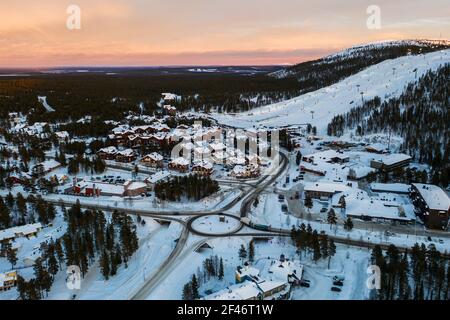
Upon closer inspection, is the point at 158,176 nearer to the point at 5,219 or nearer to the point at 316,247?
the point at 5,219

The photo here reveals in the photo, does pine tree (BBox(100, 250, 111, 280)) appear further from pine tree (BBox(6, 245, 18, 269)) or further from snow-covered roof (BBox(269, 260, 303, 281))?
snow-covered roof (BBox(269, 260, 303, 281))

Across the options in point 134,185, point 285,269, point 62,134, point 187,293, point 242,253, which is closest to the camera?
point 187,293

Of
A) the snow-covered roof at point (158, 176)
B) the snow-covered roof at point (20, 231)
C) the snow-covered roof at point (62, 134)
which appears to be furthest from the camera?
the snow-covered roof at point (62, 134)

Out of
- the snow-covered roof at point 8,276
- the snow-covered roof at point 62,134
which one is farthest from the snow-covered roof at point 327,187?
the snow-covered roof at point 62,134

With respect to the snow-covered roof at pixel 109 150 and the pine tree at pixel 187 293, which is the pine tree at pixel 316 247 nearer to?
the pine tree at pixel 187 293

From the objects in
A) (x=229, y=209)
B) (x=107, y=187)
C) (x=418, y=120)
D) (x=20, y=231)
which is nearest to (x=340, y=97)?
(x=418, y=120)

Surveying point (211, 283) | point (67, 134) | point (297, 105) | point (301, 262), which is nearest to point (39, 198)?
point (211, 283)

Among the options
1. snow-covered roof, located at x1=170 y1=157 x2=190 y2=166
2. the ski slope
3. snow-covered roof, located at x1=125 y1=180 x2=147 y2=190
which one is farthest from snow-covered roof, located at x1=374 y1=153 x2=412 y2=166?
snow-covered roof, located at x1=125 y1=180 x2=147 y2=190
